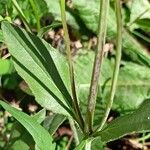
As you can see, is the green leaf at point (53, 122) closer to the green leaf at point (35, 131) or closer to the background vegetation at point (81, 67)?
the background vegetation at point (81, 67)

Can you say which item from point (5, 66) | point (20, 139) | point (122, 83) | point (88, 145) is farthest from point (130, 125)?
point (122, 83)

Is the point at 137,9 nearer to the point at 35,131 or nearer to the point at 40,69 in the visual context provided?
the point at 40,69

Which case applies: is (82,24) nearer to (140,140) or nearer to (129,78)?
(129,78)

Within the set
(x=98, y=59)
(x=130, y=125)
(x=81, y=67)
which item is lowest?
(x=81, y=67)

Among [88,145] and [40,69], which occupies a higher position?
[40,69]

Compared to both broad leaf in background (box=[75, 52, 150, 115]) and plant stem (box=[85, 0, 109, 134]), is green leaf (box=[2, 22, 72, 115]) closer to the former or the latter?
plant stem (box=[85, 0, 109, 134])

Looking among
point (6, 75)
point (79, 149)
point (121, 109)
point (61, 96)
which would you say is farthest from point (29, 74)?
point (121, 109)

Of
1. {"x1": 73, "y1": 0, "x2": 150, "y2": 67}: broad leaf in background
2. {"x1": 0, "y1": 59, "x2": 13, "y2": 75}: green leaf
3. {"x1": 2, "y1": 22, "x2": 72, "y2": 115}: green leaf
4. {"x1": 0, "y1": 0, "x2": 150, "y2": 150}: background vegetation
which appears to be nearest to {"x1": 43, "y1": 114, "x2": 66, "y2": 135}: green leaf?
{"x1": 0, "y1": 0, "x2": 150, "y2": 150}: background vegetation
